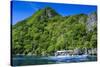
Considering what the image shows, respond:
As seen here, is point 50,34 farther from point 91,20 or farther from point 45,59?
point 91,20

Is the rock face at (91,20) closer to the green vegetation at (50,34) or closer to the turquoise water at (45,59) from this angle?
the green vegetation at (50,34)

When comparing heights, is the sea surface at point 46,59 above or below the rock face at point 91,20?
below

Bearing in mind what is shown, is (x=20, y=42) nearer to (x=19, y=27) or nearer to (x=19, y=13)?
(x=19, y=27)

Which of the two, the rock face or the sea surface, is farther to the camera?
the rock face

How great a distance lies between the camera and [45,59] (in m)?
2.43

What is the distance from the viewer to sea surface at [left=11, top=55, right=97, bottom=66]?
2311 mm

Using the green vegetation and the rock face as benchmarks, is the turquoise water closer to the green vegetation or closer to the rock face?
the green vegetation

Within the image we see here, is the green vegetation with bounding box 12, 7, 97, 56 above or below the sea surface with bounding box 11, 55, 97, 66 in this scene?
above

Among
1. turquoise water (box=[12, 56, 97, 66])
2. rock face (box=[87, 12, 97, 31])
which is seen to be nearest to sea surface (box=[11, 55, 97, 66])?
turquoise water (box=[12, 56, 97, 66])

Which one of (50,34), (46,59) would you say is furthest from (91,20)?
(46,59)

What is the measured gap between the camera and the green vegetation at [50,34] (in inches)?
92.1

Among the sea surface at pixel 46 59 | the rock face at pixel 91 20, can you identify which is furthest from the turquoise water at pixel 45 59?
the rock face at pixel 91 20

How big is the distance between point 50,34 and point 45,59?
0.98 ft
